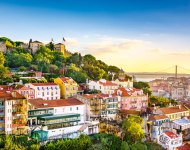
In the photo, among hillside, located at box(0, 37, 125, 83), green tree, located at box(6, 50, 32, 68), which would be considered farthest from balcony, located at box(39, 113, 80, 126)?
green tree, located at box(6, 50, 32, 68)

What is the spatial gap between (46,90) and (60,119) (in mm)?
5624

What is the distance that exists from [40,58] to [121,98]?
13.7m

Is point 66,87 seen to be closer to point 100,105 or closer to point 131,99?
point 100,105

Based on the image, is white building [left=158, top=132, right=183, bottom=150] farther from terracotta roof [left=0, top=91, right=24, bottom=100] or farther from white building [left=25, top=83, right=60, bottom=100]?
terracotta roof [left=0, top=91, right=24, bottom=100]

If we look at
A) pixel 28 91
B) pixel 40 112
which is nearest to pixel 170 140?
pixel 40 112

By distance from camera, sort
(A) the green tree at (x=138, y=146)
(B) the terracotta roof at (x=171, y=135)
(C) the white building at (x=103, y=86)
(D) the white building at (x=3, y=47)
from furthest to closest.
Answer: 1. (D) the white building at (x=3, y=47)
2. (C) the white building at (x=103, y=86)
3. (B) the terracotta roof at (x=171, y=135)
4. (A) the green tree at (x=138, y=146)

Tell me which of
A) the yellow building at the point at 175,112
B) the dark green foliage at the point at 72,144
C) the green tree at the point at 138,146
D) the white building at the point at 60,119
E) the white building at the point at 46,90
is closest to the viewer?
the dark green foliage at the point at 72,144

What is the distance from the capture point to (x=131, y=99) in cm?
3177

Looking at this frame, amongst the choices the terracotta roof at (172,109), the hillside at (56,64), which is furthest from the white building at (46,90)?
the terracotta roof at (172,109)

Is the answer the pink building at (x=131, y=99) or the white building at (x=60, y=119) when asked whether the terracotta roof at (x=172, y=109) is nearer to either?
the pink building at (x=131, y=99)

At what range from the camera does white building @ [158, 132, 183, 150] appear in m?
26.9

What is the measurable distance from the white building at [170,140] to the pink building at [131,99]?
507 centimetres

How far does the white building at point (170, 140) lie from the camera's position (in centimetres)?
2685

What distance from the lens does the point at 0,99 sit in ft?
73.7
